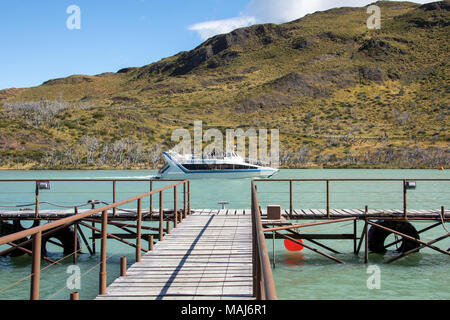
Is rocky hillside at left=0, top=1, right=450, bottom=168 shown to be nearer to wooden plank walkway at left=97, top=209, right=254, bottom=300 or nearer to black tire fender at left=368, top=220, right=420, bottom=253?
black tire fender at left=368, top=220, right=420, bottom=253

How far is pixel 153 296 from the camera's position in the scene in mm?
5914

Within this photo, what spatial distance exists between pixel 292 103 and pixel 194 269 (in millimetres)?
92743

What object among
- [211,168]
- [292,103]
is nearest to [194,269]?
[211,168]

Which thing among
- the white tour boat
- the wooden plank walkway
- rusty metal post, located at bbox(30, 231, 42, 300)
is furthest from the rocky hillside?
rusty metal post, located at bbox(30, 231, 42, 300)

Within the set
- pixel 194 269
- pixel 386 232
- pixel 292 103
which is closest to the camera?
pixel 194 269

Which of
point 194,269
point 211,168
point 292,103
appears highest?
point 292,103

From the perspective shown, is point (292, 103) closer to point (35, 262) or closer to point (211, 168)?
point (211, 168)

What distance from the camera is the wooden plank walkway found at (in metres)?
6.02

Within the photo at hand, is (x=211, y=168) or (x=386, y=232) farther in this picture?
(x=211, y=168)

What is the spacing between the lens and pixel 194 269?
7.26 metres

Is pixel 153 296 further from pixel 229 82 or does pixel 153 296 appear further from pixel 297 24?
pixel 297 24

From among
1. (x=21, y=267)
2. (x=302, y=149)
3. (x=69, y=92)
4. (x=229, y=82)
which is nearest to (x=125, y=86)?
(x=69, y=92)

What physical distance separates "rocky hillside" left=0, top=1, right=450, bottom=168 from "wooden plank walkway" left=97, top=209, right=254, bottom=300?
2350 inches

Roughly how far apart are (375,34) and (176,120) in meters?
67.7
